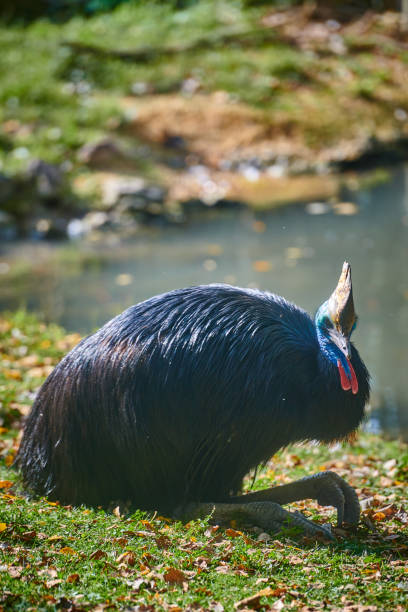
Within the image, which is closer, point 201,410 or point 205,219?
point 201,410

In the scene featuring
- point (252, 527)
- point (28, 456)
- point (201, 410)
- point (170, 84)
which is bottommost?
point (252, 527)

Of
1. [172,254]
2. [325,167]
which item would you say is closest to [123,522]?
[172,254]

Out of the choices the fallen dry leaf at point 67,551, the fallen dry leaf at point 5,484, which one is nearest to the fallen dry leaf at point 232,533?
the fallen dry leaf at point 67,551

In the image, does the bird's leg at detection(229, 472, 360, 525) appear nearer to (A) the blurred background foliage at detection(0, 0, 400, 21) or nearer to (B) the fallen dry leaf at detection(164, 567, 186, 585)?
(B) the fallen dry leaf at detection(164, 567, 186, 585)

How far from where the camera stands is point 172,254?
34.1 ft

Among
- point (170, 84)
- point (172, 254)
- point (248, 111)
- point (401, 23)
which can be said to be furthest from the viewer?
point (401, 23)

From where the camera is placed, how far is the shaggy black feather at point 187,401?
3.97 metres

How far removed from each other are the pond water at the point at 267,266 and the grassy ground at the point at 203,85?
2.14 meters

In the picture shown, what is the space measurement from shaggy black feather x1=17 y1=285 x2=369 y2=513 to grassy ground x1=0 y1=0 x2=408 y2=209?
914 centimetres

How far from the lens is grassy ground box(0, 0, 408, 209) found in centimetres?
1422

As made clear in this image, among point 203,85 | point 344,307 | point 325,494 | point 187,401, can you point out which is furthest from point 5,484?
point 203,85

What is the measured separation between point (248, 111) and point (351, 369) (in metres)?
11.9

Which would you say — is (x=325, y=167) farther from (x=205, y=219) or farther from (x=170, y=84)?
(x=170, y=84)

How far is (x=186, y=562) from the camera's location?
3.54 metres
